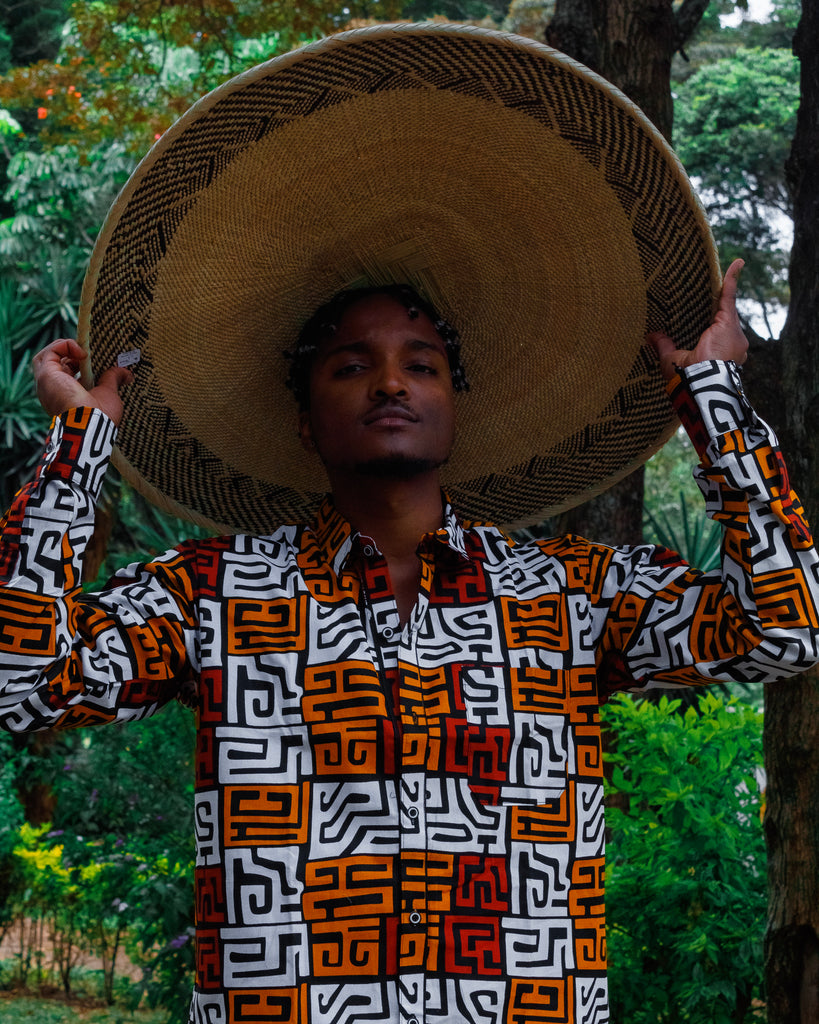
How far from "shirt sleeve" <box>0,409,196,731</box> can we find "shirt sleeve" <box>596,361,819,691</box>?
2.62 ft

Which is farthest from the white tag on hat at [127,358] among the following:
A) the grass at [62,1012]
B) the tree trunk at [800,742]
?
the grass at [62,1012]

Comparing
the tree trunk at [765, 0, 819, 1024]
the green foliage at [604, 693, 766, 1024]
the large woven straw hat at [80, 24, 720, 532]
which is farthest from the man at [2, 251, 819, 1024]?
the green foliage at [604, 693, 766, 1024]

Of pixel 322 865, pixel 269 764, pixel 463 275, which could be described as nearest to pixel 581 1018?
→ pixel 322 865

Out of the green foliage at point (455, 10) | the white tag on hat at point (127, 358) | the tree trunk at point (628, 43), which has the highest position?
the green foliage at point (455, 10)

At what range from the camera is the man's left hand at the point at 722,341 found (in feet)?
7.29

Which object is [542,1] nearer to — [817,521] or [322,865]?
[817,521]

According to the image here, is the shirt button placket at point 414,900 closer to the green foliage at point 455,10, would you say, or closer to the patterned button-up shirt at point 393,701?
the patterned button-up shirt at point 393,701

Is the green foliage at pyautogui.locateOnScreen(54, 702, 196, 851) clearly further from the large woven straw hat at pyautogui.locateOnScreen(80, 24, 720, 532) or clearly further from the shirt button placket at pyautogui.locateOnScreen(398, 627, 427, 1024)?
the shirt button placket at pyautogui.locateOnScreen(398, 627, 427, 1024)

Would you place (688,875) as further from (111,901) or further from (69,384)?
(111,901)

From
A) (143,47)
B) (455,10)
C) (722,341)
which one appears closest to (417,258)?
(722,341)

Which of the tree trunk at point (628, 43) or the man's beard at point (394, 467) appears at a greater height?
the tree trunk at point (628, 43)

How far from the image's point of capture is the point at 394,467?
7.27ft

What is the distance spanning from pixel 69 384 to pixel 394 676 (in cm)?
77

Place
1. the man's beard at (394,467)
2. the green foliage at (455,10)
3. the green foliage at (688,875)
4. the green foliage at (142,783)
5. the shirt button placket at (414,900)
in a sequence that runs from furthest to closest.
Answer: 1. the green foliage at (455,10)
2. the green foliage at (142,783)
3. the green foliage at (688,875)
4. the man's beard at (394,467)
5. the shirt button placket at (414,900)
